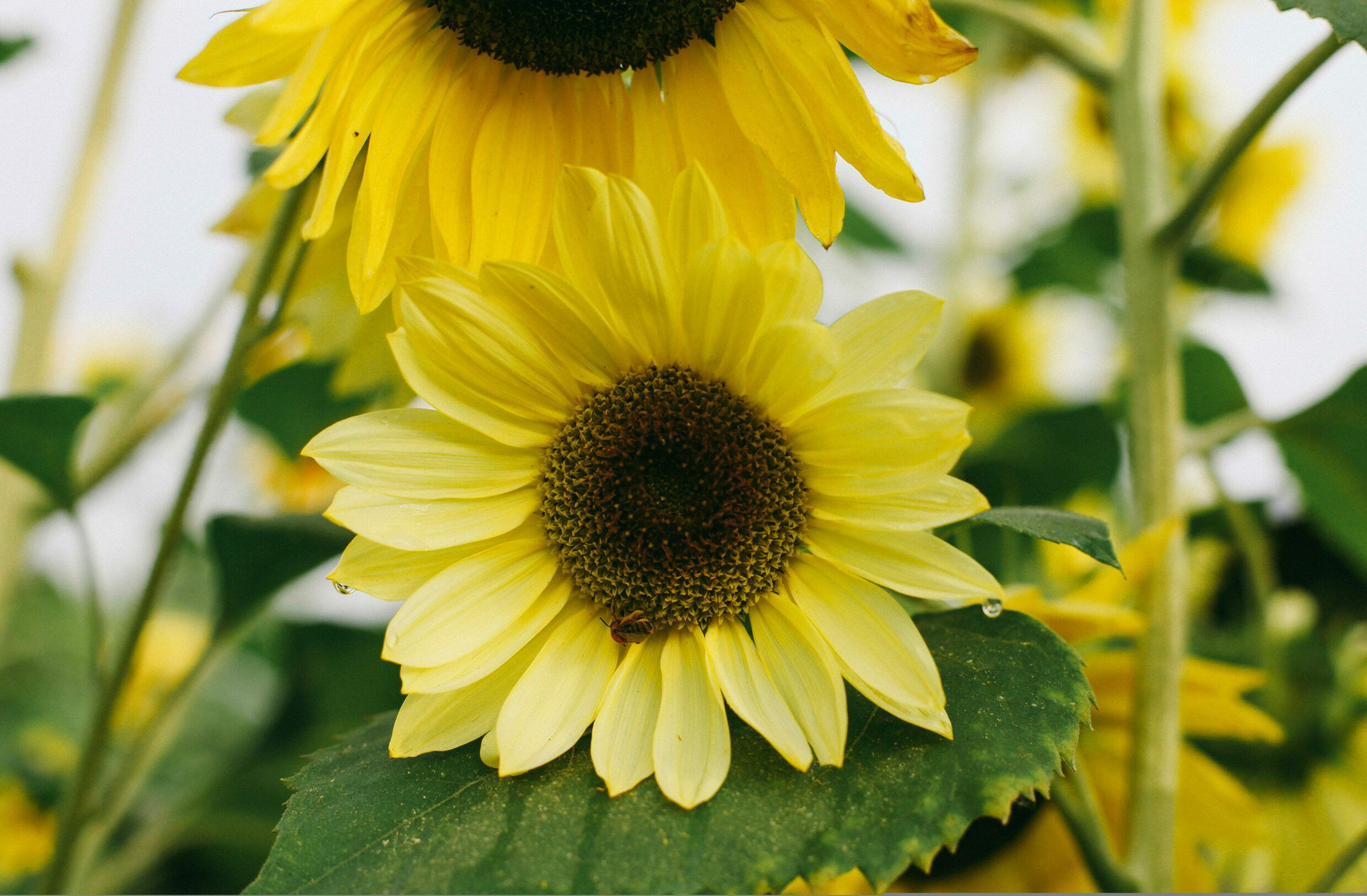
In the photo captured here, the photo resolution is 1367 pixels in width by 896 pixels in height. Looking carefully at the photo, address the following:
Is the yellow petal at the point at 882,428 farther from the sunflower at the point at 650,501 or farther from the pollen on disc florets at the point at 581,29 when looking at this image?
the pollen on disc florets at the point at 581,29

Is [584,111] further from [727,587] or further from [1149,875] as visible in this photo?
[1149,875]

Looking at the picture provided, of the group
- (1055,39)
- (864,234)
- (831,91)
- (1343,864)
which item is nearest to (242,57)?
(831,91)

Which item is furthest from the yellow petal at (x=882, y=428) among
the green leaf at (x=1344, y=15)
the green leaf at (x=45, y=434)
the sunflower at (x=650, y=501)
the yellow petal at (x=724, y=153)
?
the green leaf at (x=45, y=434)

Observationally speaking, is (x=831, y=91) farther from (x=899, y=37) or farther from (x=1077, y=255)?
(x=1077, y=255)

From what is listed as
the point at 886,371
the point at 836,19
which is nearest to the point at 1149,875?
the point at 886,371

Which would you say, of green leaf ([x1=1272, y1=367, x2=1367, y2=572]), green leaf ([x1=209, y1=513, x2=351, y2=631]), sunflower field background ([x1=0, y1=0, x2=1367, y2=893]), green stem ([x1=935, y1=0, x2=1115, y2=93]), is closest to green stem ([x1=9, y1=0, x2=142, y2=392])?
sunflower field background ([x1=0, y1=0, x2=1367, y2=893])
